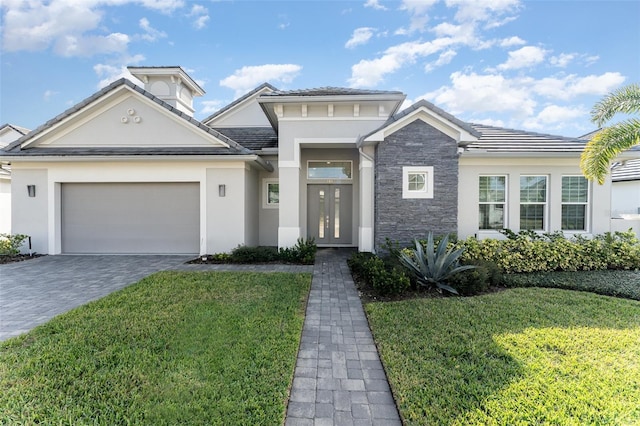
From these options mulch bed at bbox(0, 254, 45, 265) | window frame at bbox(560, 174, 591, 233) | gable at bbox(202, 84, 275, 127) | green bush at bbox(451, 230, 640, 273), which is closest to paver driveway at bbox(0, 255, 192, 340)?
mulch bed at bbox(0, 254, 45, 265)

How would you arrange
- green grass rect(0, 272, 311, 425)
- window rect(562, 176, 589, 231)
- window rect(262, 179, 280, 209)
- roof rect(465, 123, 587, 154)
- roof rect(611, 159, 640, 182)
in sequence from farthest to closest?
1. roof rect(611, 159, 640, 182)
2. window rect(262, 179, 280, 209)
3. window rect(562, 176, 589, 231)
4. roof rect(465, 123, 587, 154)
5. green grass rect(0, 272, 311, 425)

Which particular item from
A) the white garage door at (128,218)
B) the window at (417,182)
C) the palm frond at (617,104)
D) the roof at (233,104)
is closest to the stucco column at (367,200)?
the window at (417,182)

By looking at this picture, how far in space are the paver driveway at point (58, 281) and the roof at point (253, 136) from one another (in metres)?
5.24

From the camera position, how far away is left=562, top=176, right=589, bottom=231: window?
963 centimetres

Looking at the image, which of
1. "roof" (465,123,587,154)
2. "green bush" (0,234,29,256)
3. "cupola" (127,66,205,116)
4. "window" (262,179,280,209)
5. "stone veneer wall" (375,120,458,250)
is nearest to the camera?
"stone veneer wall" (375,120,458,250)

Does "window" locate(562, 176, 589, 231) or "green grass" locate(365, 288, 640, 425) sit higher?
"window" locate(562, 176, 589, 231)

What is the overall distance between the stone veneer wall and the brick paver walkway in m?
3.78

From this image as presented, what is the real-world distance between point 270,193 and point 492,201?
8308mm

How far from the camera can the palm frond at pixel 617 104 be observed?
738cm

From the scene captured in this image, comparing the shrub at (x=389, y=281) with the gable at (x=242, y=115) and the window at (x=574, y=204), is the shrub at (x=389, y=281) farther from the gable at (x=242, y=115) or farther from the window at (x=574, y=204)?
the gable at (x=242, y=115)

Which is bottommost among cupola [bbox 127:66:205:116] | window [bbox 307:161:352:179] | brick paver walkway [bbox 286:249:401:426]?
brick paver walkway [bbox 286:249:401:426]

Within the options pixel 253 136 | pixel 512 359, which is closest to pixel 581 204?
pixel 512 359

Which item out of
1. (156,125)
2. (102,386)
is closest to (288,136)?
(156,125)

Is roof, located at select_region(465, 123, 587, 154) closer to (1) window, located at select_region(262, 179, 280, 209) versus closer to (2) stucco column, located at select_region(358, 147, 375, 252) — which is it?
(2) stucco column, located at select_region(358, 147, 375, 252)
